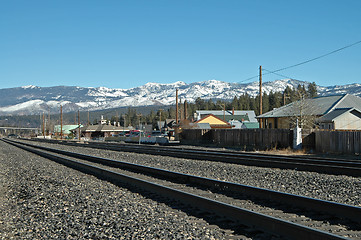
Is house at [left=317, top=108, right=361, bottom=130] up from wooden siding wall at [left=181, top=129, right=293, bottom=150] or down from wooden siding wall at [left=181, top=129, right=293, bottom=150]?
up

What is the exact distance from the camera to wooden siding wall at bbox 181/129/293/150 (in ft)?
108

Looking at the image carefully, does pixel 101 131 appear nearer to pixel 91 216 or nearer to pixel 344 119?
pixel 344 119

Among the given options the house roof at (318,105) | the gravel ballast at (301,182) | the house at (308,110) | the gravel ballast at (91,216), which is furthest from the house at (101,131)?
the gravel ballast at (91,216)

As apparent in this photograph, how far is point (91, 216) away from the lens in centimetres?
848

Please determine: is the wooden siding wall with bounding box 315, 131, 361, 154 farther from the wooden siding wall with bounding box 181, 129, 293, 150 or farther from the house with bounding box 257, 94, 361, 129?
the house with bounding box 257, 94, 361, 129

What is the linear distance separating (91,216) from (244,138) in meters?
30.5

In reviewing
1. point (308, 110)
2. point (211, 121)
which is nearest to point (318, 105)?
point (308, 110)

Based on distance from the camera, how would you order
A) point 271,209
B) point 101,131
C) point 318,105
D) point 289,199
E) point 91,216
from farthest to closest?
1. point 101,131
2. point 318,105
3. point 289,199
4. point 91,216
5. point 271,209

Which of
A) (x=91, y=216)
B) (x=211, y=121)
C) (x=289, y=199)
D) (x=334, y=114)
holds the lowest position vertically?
(x=91, y=216)

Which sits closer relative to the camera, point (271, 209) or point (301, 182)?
point (271, 209)

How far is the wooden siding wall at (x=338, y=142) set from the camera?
2547 centimetres

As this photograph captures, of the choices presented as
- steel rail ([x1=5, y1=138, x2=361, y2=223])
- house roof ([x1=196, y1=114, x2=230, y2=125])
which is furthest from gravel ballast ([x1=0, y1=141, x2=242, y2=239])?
house roof ([x1=196, y1=114, x2=230, y2=125])

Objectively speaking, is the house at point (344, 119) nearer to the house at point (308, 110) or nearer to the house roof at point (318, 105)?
the house at point (308, 110)

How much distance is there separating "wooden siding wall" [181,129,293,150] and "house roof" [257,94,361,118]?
10190mm
